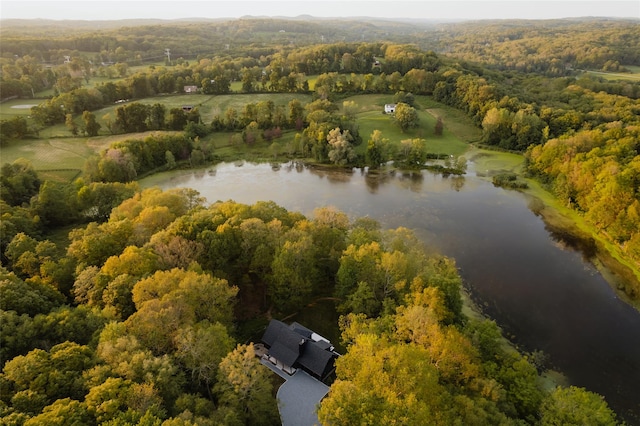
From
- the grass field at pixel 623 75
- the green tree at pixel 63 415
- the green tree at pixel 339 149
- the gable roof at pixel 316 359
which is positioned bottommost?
the gable roof at pixel 316 359

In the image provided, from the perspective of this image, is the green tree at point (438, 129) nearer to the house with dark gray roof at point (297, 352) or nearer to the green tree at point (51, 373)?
the house with dark gray roof at point (297, 352)

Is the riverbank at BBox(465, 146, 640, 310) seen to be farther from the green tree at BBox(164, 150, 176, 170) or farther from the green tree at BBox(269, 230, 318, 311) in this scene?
the green tree at BBox(164, 150, 176, 170)

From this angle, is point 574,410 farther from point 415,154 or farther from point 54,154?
point 54,154

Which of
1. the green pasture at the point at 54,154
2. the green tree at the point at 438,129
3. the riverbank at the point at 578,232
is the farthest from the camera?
the green tree at the point at 438,129

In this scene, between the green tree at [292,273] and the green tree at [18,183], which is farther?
the green tree at [18,183]

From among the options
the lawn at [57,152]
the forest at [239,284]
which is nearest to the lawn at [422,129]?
the forest at [239,284]

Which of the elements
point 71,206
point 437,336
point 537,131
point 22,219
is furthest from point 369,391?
point 537,131

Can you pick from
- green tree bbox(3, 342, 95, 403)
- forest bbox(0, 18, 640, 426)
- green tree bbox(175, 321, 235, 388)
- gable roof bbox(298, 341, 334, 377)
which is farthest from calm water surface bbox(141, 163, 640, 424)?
green tree bbox(3, 342, 95, 403)
